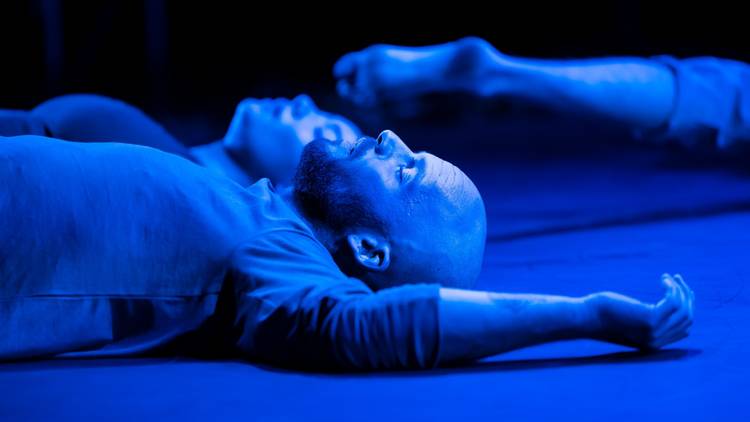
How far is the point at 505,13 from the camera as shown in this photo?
431 centimetres

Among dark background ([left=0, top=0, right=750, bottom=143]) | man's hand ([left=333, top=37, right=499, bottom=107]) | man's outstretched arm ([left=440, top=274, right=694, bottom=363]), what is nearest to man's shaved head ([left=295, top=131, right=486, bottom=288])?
man's outstretched arm ([left=440, top=274, right=694, bottom=363])

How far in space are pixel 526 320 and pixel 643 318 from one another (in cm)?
15

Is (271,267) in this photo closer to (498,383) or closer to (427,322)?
(427,322)

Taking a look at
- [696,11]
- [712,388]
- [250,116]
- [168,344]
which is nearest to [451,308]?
[712,388]

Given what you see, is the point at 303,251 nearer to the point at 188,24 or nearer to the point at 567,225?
the point at 567,225

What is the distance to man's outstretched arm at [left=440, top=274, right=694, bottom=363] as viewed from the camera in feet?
4.00

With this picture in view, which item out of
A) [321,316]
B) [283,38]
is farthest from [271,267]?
[283,38]

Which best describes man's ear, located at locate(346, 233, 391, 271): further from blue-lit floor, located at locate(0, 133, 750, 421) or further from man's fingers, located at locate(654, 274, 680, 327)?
man's fingers, located at locate(654, 274, 680, 327)

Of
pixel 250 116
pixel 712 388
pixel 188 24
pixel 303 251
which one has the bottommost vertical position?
pixel 712 388

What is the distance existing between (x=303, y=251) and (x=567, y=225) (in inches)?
59.1

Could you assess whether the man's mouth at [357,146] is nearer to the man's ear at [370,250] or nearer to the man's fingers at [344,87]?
the man's ear at [370,250]

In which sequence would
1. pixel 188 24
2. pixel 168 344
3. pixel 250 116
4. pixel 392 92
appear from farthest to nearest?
1. pixel 188 24
2. pixel 250 116
3. pixel 392 92
4. pixel 168 344

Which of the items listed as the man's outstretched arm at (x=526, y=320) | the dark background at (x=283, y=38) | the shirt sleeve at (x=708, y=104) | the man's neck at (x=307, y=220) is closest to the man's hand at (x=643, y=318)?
the man's outstretched arm at (x=526, y=320)

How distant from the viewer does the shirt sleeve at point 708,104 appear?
2508mm
